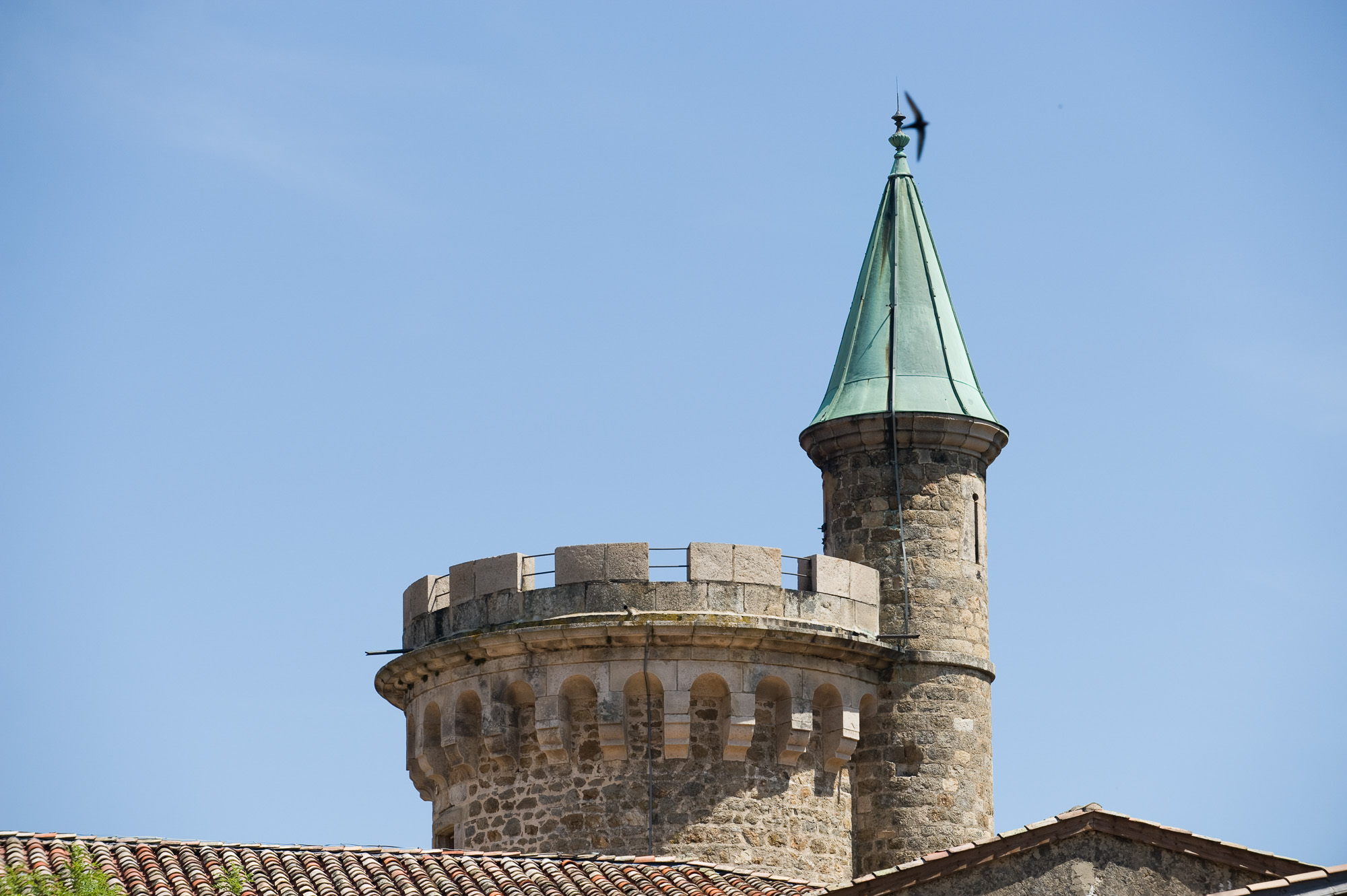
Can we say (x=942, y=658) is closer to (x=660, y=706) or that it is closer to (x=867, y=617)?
(x=867, y=617)

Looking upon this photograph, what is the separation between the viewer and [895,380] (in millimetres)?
33438

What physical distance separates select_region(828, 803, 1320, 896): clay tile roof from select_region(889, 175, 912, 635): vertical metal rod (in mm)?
6668

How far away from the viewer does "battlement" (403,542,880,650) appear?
101ft

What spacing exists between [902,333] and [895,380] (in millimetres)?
908

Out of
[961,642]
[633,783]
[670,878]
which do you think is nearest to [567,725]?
[633,783]

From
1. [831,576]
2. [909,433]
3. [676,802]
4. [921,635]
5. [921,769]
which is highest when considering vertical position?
[909,433]

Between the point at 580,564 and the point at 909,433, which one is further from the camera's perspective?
the point at 909,433

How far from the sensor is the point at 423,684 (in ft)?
106

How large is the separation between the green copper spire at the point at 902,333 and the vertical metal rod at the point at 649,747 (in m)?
4.44

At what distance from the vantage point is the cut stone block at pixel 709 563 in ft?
101

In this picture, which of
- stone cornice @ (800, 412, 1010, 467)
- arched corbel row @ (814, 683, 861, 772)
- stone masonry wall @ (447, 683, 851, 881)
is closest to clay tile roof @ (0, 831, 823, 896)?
stone masonry wall @ (447, 683, 851, 881)

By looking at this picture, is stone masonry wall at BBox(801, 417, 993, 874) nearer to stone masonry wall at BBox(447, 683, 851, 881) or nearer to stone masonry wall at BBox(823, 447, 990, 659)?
stone masonry wall at BBox(823, 447, 990, 659)

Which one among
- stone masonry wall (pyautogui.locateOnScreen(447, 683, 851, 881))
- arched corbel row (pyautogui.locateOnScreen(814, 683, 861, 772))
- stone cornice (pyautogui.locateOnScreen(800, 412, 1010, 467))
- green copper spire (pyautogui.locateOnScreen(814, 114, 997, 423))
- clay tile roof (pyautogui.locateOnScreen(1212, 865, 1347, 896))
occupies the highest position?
green copper spire (pyautogui.locateOnScreen(814, 114, 997, 423))

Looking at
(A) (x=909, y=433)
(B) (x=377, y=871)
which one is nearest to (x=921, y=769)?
(A) (x=909, y=433)
